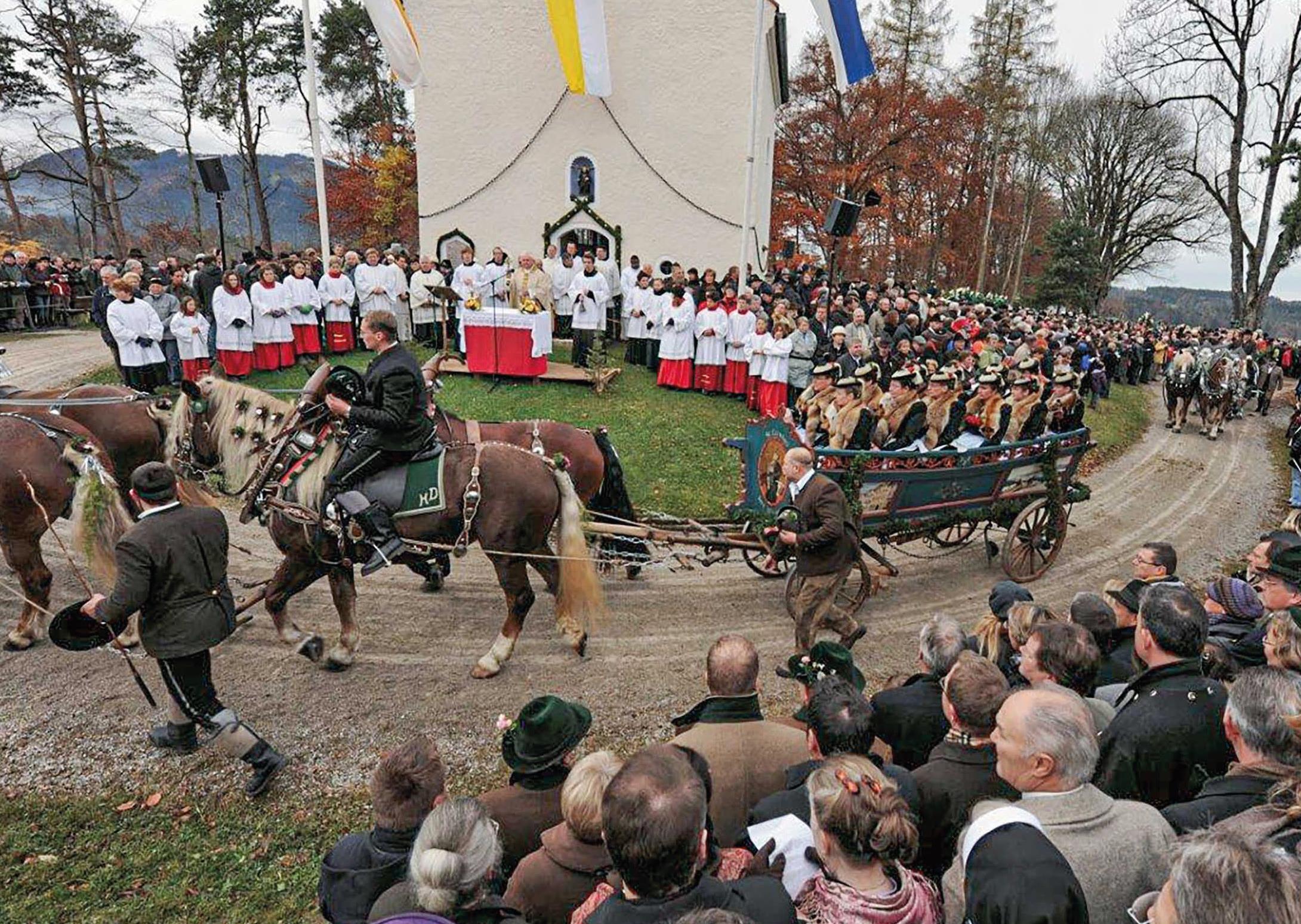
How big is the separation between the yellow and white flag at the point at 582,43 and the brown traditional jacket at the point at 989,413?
1393 centimetres

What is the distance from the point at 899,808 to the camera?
7.54ft

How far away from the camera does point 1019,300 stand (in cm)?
4778

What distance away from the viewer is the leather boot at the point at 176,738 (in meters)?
5.23

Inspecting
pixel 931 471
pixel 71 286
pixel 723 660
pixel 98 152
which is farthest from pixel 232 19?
pixel 723 660

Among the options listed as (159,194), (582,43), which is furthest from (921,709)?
(159,194)

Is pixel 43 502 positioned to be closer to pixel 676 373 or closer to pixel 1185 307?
pixel 676 373

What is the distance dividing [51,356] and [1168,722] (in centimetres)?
1950

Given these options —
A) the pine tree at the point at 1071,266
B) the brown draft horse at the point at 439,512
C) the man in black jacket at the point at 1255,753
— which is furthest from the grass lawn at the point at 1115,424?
the pine tree at the point at 1071,266

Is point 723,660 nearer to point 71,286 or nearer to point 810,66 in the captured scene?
point 71,286

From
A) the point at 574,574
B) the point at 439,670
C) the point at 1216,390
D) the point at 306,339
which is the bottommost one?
the point at 439,670

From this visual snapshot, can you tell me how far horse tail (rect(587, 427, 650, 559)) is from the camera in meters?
7.62

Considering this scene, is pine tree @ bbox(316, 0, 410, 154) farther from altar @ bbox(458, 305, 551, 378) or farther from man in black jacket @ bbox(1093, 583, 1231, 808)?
man in black jacket @ bbox(1093, 583, 1231, 808)

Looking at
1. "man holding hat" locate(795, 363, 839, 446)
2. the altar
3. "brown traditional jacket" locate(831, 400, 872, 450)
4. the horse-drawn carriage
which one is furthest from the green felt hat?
the altar

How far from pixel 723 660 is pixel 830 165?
3821cm
